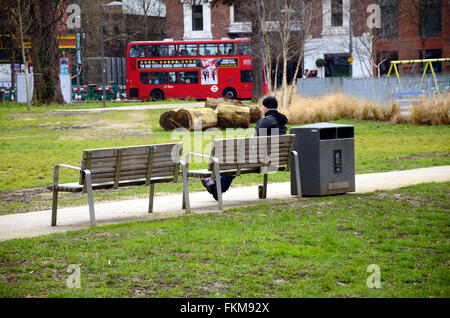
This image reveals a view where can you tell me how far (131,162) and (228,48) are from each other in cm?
3842

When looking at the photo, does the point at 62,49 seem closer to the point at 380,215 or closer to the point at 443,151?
the point at 443,151

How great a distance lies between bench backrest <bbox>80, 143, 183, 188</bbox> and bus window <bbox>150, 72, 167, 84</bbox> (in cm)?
3893

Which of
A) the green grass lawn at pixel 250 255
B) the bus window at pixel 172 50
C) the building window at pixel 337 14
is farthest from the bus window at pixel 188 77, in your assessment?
the green grass lawn at pixel 250 255

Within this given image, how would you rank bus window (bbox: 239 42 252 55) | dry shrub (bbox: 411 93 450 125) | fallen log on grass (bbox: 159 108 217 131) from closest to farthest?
dry shrub (bbox: 411 93 450 125) → fallen log on grass (bbox: 159 108 217 131) → bus window (bbox: 239 42 252 55)

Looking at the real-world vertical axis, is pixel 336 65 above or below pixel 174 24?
below

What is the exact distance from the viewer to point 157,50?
4741 centimetres

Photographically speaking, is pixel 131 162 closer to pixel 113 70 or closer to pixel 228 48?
pixel 228 48

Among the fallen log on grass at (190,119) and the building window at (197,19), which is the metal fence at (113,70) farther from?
the fallen log on grass at (190,119)

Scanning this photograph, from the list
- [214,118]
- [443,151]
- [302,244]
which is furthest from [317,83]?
[302,244]

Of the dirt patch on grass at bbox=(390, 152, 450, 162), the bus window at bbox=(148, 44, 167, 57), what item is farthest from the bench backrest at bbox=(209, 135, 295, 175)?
the bus window at bbox=(148, 44, 167, 57)

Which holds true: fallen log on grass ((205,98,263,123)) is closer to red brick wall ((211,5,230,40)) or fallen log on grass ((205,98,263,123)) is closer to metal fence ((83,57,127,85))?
metal fence ((83,57,127,85))

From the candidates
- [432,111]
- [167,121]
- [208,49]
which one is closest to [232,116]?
[167,121]

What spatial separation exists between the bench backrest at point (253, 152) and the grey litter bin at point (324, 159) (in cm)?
24

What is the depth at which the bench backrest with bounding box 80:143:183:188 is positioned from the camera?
8602 mm
